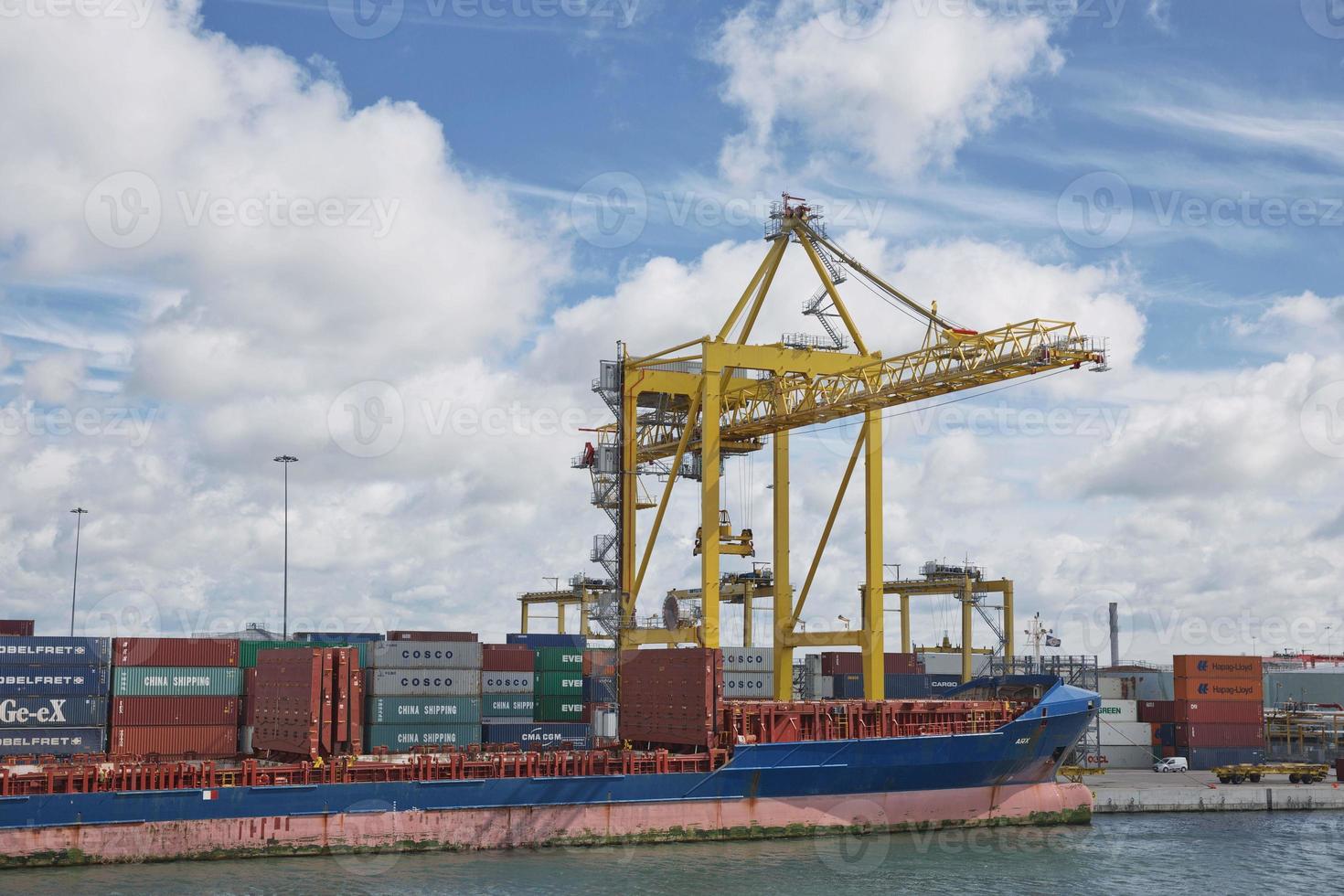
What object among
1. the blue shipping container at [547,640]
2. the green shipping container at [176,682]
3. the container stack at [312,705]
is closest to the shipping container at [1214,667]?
the blue shipping container at [547,640]

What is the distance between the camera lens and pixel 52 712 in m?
39.2

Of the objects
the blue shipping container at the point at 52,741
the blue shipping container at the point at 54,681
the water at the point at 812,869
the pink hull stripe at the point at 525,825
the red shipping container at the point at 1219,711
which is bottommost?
the water at the point at 812,869

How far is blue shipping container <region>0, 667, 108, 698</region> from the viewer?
3866 centimetres

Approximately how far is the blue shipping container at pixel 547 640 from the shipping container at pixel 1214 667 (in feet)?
98.7

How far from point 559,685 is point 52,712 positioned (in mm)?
18238

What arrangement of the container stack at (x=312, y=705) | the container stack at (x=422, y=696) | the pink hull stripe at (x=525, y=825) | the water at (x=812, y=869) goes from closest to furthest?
the water at (x=812, y=869) < the pink hull stripe at (x=525, y=825) < the container stack at (x=312, y=705) < the container stack at (x=422, y=696)

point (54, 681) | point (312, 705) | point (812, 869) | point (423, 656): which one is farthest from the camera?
point (423, 656)

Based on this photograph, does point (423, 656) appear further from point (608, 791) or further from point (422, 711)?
point (608, 791)

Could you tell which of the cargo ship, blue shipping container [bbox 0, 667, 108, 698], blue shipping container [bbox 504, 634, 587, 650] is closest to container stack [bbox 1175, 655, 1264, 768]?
the cargo ship

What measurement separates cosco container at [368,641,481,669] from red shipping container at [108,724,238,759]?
5.16 m

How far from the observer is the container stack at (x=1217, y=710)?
61.9 m

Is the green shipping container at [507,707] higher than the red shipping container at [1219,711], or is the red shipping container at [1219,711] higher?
the green shipping container at [507,707]

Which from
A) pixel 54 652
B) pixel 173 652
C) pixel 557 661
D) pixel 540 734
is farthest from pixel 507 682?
pixel 54 652

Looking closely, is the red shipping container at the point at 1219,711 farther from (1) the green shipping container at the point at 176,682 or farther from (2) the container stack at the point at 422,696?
(1) the green shipping container at the point at 176,682
